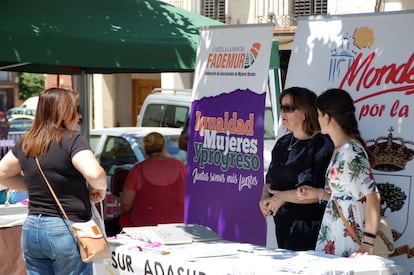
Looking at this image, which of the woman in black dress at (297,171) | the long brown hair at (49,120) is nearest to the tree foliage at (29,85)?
the woman in black dress at (297,171)

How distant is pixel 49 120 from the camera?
456 centimetres

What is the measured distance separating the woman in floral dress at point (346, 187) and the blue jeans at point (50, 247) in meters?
1.40

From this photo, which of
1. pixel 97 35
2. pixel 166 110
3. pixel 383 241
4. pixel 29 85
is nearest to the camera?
pixel 383 241

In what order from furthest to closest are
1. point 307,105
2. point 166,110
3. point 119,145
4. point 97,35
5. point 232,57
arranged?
point 166,110, point 119,145, point 97,35, point 232,57, point 307,105

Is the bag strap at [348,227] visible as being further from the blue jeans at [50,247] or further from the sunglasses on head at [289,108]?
the blue jeans at [50,247]

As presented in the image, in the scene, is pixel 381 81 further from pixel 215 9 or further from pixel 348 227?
pixel 215 9

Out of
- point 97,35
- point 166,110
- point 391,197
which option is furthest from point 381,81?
point 166,110

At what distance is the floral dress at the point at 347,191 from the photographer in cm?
426

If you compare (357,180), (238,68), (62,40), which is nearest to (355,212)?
(357,180)

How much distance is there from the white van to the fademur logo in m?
4.41

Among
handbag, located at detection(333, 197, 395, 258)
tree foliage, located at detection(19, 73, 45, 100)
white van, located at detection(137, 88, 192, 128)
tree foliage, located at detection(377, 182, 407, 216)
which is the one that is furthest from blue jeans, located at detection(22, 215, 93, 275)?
tree foliage, located at detection(19, 73, 45, 100)

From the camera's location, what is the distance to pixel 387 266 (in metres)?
4.03

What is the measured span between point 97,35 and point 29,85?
1694 inches

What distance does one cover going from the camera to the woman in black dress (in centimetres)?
487
